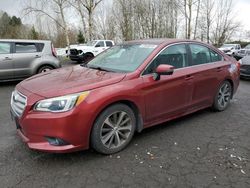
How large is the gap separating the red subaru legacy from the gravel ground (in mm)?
259

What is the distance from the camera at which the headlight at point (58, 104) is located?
3.01 meters

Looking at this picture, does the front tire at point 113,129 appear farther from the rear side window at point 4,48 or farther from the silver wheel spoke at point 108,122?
the rear side window at point 4,48

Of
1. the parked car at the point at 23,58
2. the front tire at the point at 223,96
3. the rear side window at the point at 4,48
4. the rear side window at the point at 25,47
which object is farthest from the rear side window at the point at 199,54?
the rear side window at the point at 4,48

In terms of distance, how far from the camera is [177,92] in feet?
13.6

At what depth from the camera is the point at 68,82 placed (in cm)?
337

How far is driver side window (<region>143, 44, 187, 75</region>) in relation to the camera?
389cm

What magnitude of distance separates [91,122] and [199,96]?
7.68 feet

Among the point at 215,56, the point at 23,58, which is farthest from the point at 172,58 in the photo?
the point at 23,58

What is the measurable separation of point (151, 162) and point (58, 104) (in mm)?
1387

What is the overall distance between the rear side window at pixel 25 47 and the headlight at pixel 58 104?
20.3ft

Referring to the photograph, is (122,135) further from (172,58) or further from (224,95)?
(224,95)

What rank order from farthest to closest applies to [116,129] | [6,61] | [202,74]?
[6,61], [202,74], [116,129]

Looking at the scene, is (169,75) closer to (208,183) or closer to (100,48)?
(208,183)

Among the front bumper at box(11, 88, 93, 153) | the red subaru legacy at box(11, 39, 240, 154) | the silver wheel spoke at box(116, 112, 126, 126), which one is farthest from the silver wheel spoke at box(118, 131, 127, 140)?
the front bumper at box(11, 88, 93, 153)
